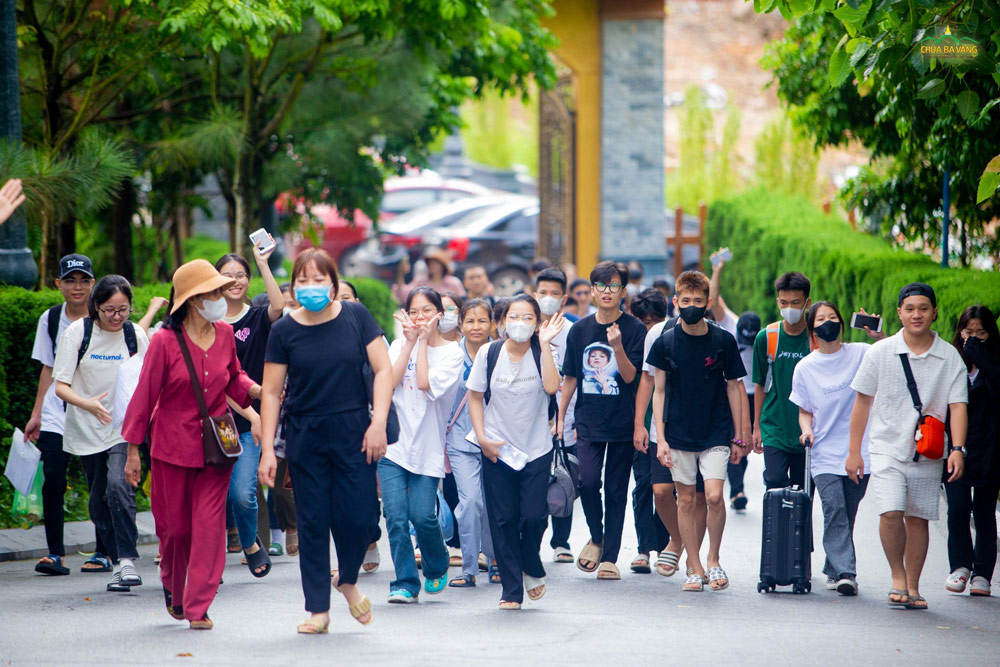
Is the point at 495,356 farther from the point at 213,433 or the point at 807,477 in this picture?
the point at 807,477

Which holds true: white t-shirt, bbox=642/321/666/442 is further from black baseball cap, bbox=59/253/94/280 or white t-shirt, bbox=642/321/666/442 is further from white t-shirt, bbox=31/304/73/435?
white t-shirt, bbox=31/304/73/435

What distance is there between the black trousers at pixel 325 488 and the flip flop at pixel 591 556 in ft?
7.20

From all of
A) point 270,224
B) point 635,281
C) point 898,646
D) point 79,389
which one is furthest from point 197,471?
point 270,224

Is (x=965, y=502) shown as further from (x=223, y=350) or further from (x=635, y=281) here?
(x=635, y=281)

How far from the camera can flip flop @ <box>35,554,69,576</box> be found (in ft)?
25.8

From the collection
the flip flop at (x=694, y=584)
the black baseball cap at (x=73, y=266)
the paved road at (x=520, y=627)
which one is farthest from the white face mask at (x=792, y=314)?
the black baseball cap at (x=73, y=266)

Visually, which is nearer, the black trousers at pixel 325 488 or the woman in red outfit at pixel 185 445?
the black trousers at pixel 325 488

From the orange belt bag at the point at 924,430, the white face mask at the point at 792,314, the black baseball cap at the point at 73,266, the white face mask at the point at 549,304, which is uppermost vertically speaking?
the black baseball cap at the point at 73,266

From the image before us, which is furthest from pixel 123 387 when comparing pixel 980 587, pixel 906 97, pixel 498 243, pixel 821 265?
pixel 498 243

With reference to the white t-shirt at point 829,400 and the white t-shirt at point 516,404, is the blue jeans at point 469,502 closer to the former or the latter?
the white t-shirt at point 516,404

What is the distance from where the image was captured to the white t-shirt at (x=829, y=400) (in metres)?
7.59

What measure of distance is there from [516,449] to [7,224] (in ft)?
15.3

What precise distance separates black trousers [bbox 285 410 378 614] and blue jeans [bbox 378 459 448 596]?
2.54 feet

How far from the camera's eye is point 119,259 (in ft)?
48.2
